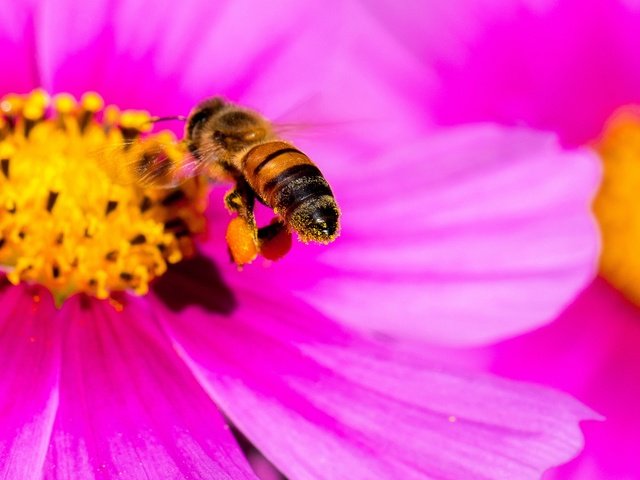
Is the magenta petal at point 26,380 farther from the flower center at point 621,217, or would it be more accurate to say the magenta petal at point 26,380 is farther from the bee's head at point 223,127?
the flower center at point 621,217

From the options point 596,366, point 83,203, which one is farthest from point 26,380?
point 596,366

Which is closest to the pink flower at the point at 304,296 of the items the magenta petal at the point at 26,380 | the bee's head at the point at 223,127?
the magenta petal at the point at 26,380

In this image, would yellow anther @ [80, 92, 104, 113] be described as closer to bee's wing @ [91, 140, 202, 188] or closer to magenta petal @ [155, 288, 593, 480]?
bee's wing @ [91, 140, 202, 188]

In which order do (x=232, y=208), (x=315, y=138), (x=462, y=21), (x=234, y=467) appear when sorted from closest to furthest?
(x=234, y=467) < (x=232, y=208) < (x=315, y=138) < (x=462, y=21)

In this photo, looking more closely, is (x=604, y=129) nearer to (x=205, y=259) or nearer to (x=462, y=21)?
(x=462, y=21)

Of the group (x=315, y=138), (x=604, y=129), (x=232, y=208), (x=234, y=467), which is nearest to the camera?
(x=234, y=467)

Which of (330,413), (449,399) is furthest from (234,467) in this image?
(449,399)

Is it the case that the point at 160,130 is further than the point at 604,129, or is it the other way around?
the point at 604,129
